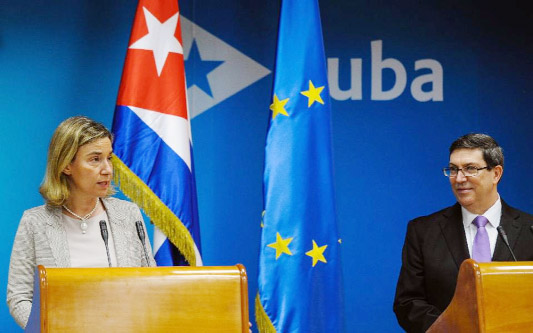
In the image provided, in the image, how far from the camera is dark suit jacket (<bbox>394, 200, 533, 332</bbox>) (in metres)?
3.03

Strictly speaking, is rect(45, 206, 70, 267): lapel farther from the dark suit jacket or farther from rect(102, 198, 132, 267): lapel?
the dark suit jacket

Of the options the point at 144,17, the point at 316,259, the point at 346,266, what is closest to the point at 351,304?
the point at 346,266

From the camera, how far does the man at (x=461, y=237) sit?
3.04 m

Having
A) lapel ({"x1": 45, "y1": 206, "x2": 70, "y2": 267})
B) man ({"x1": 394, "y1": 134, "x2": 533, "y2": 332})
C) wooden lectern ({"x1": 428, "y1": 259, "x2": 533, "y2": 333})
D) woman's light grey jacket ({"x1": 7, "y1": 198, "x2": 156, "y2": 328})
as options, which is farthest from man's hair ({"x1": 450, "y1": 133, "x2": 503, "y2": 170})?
lapel ({"x1": 45, "y1": 206, "x2": 70, "y2": 267})

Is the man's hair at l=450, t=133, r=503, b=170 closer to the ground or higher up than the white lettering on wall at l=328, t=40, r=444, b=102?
closer to the ground

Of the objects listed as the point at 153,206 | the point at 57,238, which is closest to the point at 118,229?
the point at 57,238

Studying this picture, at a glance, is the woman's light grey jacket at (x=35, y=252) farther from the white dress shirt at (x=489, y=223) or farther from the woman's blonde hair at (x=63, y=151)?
the white dress shirt at (x=489, y=223)

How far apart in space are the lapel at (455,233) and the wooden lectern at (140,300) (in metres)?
1.35

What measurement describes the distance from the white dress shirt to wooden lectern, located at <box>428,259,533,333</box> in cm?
100

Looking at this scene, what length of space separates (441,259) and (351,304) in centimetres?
148

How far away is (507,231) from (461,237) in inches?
7.4

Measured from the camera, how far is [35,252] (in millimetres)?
2701

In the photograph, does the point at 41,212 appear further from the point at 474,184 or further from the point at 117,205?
the point at 474,184

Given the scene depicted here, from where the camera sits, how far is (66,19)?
4293mm
